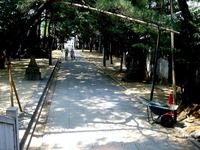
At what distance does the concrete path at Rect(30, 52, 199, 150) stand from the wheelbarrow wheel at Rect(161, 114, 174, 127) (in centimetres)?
17

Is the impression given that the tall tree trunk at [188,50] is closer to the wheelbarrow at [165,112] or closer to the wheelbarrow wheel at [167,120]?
the wheelbarrow at [165,112]

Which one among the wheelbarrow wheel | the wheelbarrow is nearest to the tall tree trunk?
the wheelbarrow

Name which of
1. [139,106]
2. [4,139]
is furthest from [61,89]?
[4,139]

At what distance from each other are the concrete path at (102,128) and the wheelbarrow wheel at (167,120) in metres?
0.17

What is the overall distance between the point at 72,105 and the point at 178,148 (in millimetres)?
5639

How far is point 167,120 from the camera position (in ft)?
30.5

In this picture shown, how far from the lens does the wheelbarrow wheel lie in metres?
9.26

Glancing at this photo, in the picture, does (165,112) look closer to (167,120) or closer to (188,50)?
(167,120)

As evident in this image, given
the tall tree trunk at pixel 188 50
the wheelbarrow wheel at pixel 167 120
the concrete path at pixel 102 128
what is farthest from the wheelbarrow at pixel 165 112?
the tall tree trunk at pixel 188 50

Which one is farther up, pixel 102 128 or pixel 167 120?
pixel 167 120

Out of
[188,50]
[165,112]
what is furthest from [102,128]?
[188,50]

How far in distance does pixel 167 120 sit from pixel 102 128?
7.10 feet

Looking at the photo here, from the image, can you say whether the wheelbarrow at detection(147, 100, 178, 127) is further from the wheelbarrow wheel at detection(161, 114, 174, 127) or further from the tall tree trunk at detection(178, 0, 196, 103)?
the tall tree trunk at detection(178, 0, 196, 103)

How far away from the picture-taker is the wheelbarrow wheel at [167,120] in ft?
30.4
